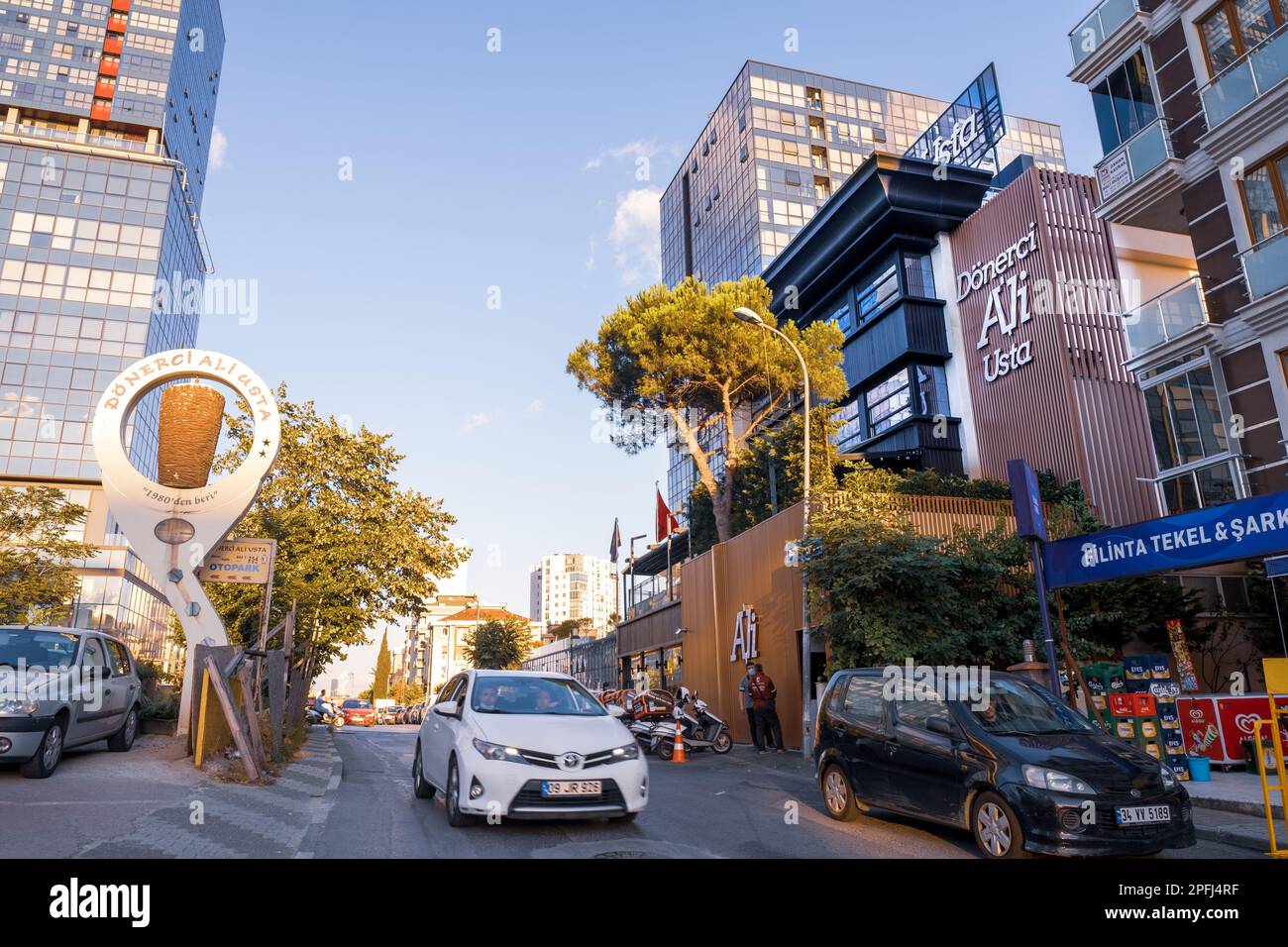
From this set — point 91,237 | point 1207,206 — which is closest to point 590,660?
point 1207,206

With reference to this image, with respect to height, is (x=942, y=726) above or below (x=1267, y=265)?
below

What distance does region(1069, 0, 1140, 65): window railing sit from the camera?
17.5 meters

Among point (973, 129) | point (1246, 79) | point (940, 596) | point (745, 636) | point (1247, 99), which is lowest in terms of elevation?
point (745, 636)

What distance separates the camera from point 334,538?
19.9m

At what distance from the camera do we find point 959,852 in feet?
22.6

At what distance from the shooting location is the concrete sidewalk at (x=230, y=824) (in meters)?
5.63

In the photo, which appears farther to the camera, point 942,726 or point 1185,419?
point 1185,419

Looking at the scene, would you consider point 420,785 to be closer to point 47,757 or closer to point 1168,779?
point 47,757

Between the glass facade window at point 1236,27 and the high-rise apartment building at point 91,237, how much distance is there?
Answer: 56.4 metres

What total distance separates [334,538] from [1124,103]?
20.9m

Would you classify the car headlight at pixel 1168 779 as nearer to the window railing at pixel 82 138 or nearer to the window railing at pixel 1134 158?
the window railing at pixel 1134 158
